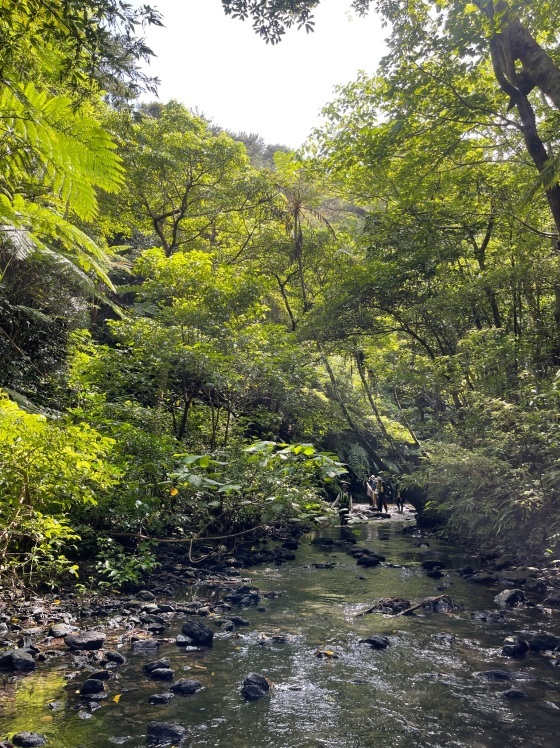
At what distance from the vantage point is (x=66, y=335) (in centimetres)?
1081

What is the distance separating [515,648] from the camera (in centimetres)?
571

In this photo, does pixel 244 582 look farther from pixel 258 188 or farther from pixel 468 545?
pixel 258 188

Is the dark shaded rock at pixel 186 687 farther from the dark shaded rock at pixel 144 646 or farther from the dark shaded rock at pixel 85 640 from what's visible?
the dark shaded rock at pixel 85 640

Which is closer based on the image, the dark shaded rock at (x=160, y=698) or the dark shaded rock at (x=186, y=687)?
the dark shaded rock at (x=160, y=698)

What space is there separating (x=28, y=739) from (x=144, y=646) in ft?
6.73

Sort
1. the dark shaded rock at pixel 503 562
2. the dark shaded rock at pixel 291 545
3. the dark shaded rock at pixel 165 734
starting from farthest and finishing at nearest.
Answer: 1. the dark shaded rock at pixel 291 545
2. the dark shaded rock at pixel 503 562
3. the dark shaded rock at pixel 165 734

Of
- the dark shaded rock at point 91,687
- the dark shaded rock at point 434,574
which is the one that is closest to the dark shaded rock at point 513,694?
the dark shaded rock at point 91,687

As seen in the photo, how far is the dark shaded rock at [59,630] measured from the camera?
5511mm

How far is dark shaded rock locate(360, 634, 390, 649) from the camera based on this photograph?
588cm

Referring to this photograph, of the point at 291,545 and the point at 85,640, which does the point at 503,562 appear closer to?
the point at 291,545

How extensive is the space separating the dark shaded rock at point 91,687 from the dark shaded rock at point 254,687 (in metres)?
1.15

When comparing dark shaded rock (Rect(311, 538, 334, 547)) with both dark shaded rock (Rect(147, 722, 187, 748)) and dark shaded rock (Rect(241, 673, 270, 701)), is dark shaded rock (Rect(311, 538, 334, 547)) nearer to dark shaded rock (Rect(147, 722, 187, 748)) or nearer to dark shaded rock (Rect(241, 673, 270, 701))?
dark shaded rock (Rect(241, 673, 270, 701))

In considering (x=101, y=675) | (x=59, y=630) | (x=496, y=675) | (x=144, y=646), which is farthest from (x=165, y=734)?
(x=496, y=675)

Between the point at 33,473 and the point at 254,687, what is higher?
the point at 33,473
